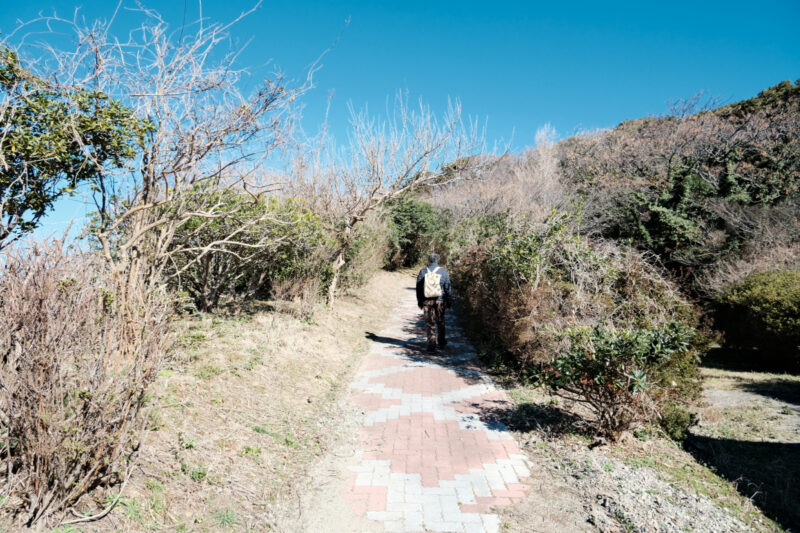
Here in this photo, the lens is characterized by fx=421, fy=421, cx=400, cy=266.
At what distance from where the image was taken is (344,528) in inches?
118

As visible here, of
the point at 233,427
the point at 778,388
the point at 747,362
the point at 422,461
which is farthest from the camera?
the point at 747,362

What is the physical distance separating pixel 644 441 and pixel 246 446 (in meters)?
4.02

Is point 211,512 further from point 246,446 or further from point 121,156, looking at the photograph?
point 121,156

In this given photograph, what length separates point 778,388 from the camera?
7.18 metres

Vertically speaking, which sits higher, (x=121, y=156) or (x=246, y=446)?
(x=121, y=156)

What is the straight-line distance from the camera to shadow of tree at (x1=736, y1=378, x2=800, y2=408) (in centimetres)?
665

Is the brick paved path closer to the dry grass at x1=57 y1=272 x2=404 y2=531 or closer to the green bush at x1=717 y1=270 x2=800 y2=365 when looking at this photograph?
the dry grass at x1=57 y1=272 x2=404 y2=531

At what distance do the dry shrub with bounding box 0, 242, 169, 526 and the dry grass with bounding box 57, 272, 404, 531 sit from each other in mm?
241

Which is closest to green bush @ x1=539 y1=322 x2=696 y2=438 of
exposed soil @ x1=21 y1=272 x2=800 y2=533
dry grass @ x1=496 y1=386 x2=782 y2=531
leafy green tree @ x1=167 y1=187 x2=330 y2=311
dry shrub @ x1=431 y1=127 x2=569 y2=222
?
dry grass @ x1=496 y1=386 x2=782 y2=531

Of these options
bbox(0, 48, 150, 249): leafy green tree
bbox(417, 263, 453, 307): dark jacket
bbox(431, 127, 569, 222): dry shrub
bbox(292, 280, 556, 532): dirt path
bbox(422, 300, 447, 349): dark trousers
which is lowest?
bbox(292, 280, 556, 532): dirt path

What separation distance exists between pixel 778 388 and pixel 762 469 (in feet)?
12.8

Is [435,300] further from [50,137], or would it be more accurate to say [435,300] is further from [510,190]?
[510,190]

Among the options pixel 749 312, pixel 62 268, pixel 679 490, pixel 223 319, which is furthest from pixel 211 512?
pixel 749 312

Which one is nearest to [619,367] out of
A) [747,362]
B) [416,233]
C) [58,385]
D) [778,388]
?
[58,385]
